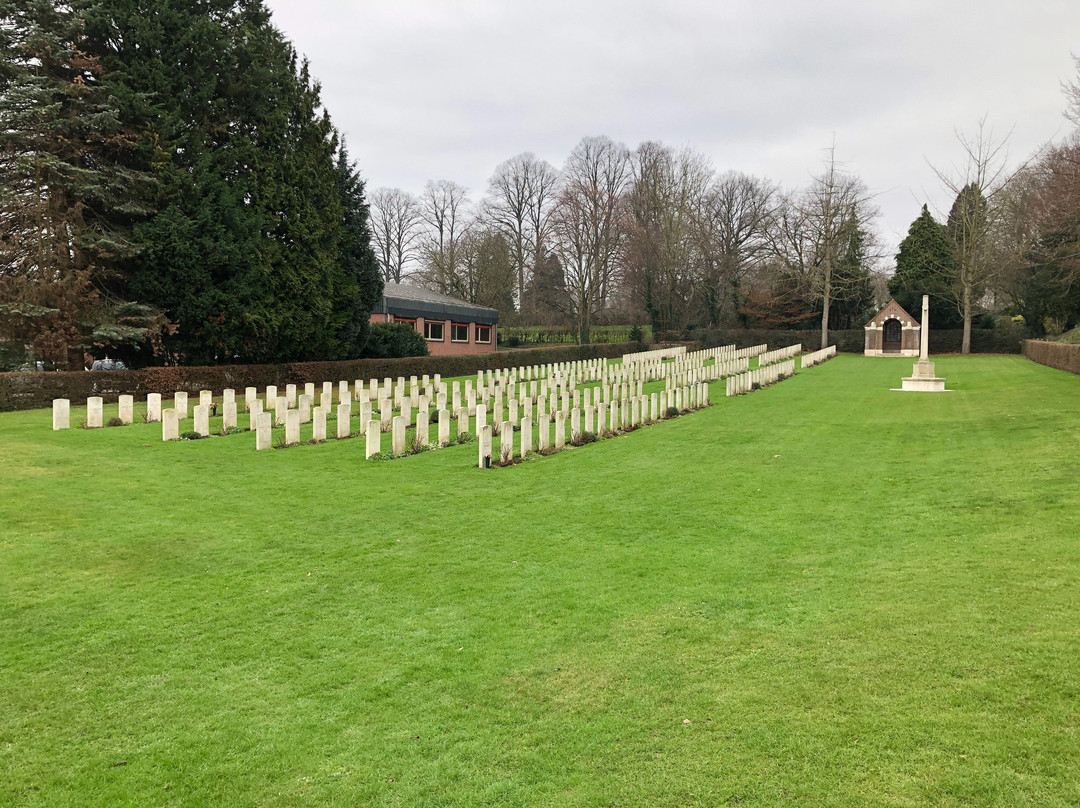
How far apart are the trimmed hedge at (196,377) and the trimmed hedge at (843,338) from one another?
84.6 feet

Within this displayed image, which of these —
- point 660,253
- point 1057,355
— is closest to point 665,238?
point 660,253

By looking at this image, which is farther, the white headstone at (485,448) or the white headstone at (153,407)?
the white headstone at (153,407)

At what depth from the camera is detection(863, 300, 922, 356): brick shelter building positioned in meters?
44.5

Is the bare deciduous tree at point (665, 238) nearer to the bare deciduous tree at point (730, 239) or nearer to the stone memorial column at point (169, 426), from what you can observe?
the bare deciduous tree at point (730, 239)

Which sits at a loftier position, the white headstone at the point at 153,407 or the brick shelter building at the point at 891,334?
the brick shelter building at the point at 891,334

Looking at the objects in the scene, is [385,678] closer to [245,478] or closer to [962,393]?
[245,478]

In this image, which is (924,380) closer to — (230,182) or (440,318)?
(230,182)

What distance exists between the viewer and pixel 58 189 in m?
18.8

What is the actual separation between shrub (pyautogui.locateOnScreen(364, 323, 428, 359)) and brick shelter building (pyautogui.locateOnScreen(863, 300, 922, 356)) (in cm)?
2985

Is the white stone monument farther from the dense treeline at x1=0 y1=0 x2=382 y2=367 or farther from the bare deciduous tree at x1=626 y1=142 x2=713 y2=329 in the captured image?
the bare deciduous tree at x1=626 y1=142 x2=713 y2=329

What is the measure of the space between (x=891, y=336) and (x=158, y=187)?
138 feet

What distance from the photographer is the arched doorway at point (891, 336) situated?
45406mm

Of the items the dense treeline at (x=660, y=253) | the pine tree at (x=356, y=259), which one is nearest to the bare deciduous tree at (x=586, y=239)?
the dense treeline at (x=660, y=253)

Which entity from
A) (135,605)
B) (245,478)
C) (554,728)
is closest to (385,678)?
(554,728)
